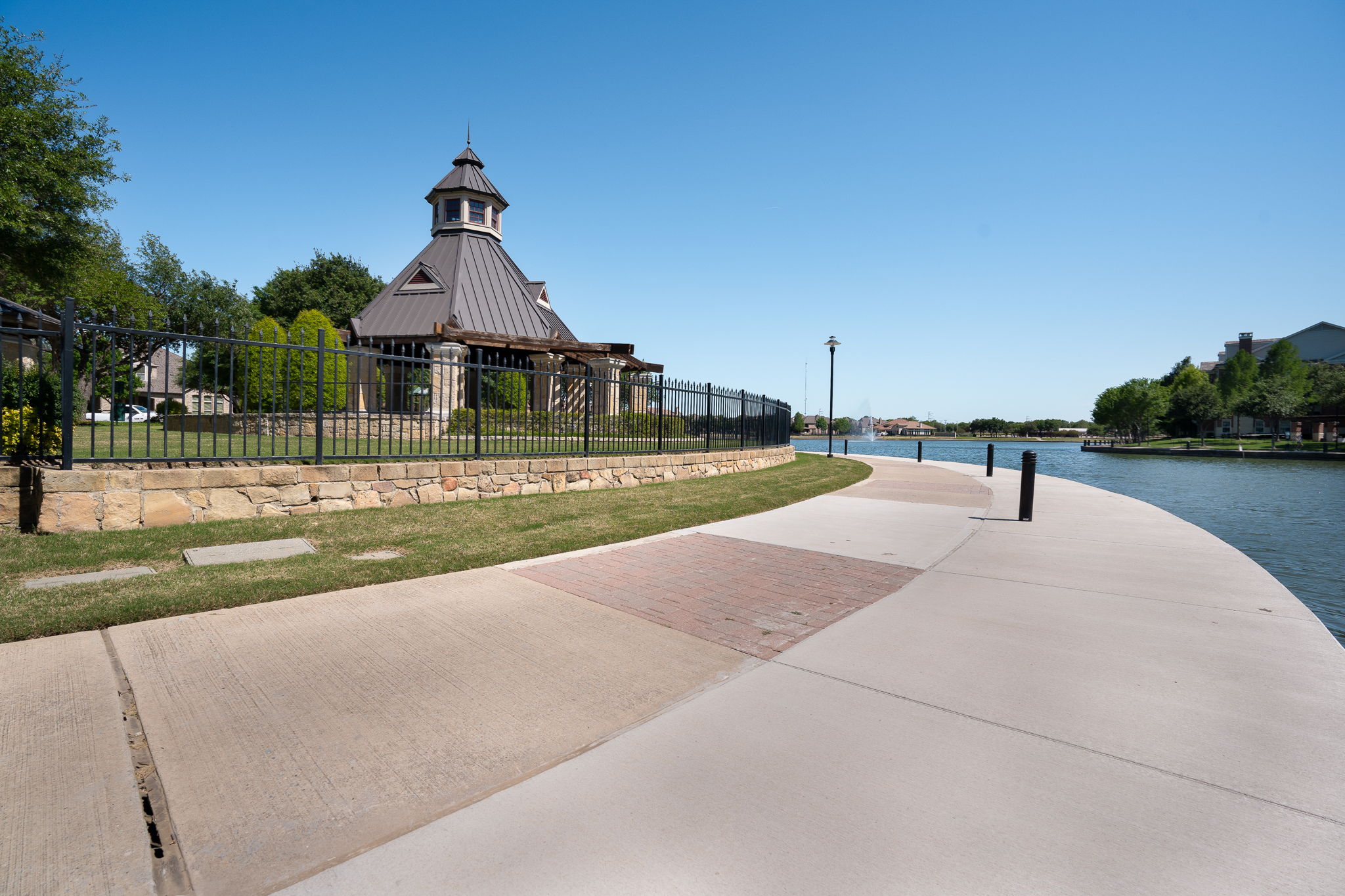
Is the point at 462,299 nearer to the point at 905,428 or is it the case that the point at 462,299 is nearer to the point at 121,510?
the point at 121,510

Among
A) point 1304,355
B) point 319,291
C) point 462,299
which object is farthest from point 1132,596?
point 1304,355

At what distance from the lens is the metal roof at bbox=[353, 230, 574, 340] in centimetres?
3038

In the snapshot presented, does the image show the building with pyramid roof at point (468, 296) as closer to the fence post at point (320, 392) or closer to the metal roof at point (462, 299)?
the metal roof at point (462, 299)

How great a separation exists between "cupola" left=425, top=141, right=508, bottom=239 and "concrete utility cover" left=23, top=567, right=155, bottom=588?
3563 centimetres

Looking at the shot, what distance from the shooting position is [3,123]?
18.2 m

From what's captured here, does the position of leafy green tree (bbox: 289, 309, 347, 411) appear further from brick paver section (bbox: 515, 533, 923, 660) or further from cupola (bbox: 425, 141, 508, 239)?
brick paver section (bbox: 515, 533, 923, 660)

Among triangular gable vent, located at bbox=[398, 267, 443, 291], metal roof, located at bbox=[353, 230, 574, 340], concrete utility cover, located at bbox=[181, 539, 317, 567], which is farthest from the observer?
triangular gable vent, located at bbox=[398, 267, 443, 291]

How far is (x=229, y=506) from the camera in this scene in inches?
283

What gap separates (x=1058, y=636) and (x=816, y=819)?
3002 millimetres

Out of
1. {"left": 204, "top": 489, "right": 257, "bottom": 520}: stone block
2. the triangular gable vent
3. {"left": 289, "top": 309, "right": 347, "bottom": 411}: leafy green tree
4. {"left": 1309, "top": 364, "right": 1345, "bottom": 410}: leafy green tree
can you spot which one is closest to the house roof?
the triangular gable vent

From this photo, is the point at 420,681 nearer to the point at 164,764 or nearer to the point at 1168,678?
the point at 164,764

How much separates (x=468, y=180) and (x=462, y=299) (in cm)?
1063

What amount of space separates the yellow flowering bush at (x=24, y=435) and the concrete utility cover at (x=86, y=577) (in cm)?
296

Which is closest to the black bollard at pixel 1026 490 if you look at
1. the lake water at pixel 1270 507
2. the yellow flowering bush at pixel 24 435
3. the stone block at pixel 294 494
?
the lake water at pixel 1270 507
